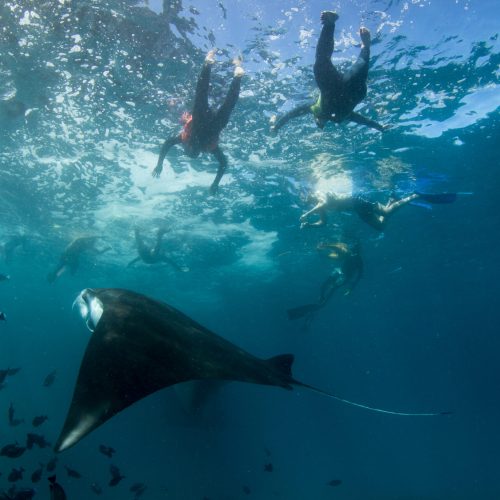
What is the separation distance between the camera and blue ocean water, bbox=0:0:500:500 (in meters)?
9.84

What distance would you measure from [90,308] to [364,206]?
13989mm

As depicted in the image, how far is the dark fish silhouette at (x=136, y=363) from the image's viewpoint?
2131mm

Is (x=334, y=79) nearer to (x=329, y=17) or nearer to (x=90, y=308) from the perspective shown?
(x=329, y=17)

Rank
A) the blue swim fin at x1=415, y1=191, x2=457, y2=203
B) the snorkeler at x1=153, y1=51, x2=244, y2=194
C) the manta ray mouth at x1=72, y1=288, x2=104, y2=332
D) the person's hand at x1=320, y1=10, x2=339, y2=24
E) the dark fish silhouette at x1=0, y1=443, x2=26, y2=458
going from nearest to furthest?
the manta ray mouth at x1=72, y1=288, x2=104, y2=332 → the person's hand at x1=320, y1=10, x2=339, y2=24 → the snorkeler at x1=153, y1=51, x2=244, y2=194 → the dark fish silhouette at x1=0, y1=443, x2=26, y2=458 → the blue swim fin at x1=415, y1=191, x2=457, y2=203

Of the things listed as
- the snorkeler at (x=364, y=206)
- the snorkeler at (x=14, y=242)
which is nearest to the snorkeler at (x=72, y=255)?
the snorkeler at (x=14, y=242)

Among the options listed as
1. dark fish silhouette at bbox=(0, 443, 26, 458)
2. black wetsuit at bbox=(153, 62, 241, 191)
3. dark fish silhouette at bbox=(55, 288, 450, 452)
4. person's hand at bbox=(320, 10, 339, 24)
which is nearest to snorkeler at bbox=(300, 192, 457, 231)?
black wetsuit at bbox=(153, 62, 241, 191)

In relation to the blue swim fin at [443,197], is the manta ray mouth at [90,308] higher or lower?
lower

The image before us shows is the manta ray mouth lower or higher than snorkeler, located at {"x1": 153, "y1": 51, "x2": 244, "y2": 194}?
lower

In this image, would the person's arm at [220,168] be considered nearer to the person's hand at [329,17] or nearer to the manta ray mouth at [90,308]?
the person's hand at [329,17]

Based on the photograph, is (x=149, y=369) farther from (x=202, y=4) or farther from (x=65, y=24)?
(x=65, y=24)

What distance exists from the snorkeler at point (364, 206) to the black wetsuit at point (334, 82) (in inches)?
275

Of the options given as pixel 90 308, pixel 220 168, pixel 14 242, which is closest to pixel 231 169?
pixel 220 168

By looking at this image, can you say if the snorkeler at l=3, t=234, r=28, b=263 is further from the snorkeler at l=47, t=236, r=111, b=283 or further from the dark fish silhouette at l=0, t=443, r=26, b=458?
the dark fish silhouette at l=0, t=443, r=26, b=458

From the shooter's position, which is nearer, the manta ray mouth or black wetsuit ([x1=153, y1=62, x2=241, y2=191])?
the manta ray mouth
